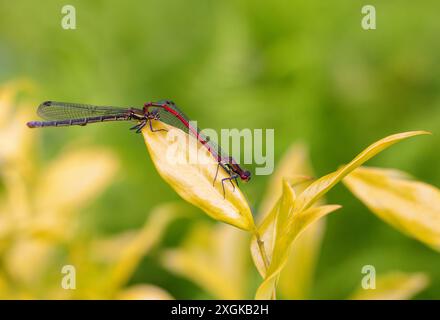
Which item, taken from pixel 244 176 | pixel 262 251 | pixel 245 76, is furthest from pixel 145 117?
pixel 245 76

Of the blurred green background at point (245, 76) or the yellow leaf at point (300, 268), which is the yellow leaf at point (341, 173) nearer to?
the yellow leaf at point (300, 268)

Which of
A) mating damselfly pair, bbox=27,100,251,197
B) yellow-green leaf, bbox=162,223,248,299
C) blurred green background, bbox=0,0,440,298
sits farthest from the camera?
blurred green background, bbox=0,0,440,298

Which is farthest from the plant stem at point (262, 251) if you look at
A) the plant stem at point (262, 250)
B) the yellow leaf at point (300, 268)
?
the yellow leaf at point (300, 268)

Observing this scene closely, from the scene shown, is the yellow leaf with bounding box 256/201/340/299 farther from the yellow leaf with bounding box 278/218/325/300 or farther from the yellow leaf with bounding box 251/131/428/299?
the yellow leaf with bounding box 278/218/325/300

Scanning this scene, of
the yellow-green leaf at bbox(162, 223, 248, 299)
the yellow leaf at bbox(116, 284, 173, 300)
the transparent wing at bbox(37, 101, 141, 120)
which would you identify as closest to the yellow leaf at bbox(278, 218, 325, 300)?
the yellow-green leaf at bbox(162, 223, 248, 299)
